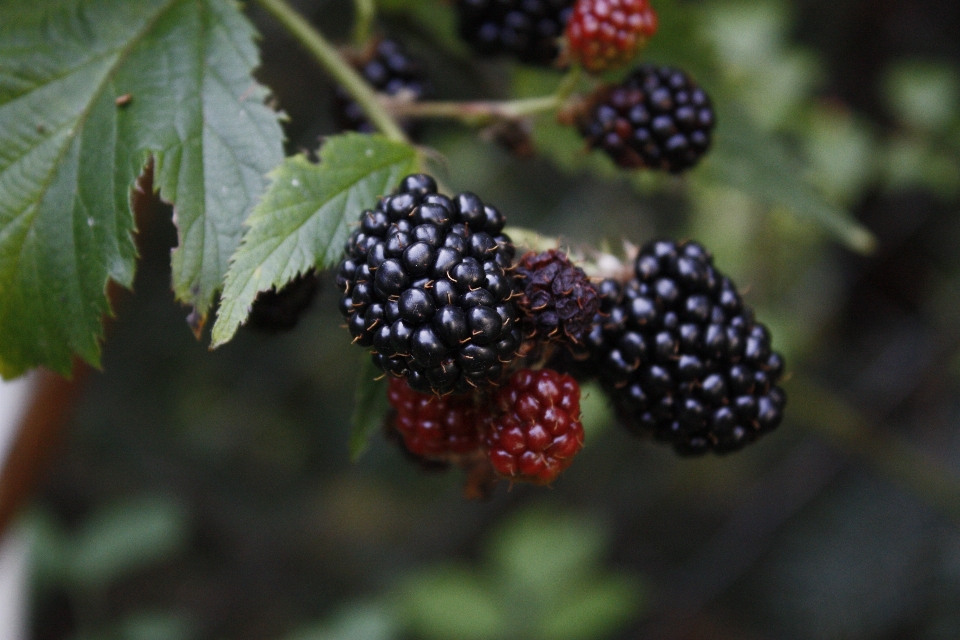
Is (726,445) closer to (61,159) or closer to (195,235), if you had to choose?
(195,235)

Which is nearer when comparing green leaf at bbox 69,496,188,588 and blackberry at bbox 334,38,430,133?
blackberry at bbox 334,38,430,133

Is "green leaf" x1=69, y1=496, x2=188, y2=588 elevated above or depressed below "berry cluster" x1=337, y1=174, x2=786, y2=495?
below

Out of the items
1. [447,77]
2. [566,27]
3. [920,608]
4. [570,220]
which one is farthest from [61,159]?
[920,608]

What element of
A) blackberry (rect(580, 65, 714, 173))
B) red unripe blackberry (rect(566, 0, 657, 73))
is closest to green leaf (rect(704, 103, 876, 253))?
blackberry (rect(580, 65, 714, 173))

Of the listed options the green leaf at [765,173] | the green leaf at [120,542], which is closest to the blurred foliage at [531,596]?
the green leaf at [120,542]

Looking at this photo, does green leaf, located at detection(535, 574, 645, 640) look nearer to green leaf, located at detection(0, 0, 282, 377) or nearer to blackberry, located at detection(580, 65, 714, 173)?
blackberry, located at detection(580, 65, 714, 173)

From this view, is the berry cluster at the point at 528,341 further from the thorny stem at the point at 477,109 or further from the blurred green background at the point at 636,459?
the blurred green background at the point at 636,459

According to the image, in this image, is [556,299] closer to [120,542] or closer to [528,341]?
[528,341]
